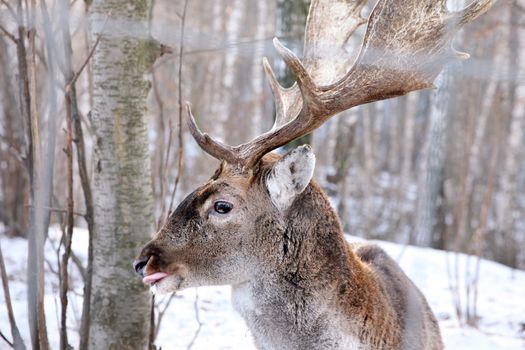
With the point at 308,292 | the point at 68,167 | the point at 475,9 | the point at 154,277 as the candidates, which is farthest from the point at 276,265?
the point at 475,9

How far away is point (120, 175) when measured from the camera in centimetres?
361

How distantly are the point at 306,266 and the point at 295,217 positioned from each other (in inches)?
8.3

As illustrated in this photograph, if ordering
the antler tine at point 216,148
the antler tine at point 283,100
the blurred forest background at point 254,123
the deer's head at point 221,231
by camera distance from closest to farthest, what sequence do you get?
the deer's head at point 221,231 → the antler tine at point 216,148 → the blurred forest background at point 254,123 → the antler tine at point 283,100

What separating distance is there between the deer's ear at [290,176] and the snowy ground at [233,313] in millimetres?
891

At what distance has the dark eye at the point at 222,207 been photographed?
2906mm

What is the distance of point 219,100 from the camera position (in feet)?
52.5

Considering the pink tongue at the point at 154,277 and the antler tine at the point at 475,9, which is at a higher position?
the antler tine at the point at 475,9

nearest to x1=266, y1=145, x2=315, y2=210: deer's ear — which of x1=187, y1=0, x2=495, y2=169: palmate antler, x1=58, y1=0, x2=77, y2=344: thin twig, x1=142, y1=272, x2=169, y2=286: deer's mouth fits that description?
x1=187, y1=0, x2=495, y2=169: palmate antler

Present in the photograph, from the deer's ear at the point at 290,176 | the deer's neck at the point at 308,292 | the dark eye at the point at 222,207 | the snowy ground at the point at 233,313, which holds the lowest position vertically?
the snowy ground at the point at 233,313

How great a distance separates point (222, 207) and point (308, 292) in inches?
19.9

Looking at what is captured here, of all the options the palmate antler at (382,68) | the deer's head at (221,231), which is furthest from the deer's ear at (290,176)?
the palmate antler at (382,68)

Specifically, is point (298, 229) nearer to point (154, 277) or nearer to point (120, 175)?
point (154, 277)

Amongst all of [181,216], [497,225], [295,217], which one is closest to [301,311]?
[295,217]

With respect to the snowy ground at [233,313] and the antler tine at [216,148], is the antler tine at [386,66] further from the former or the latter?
the snowy ground at [233,313]
